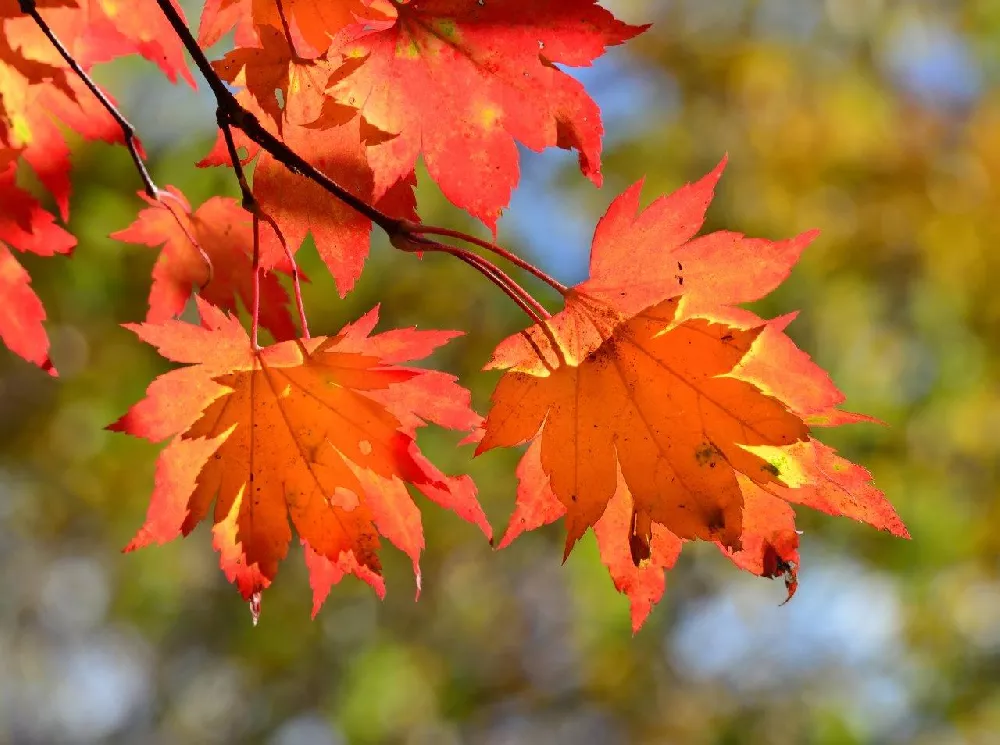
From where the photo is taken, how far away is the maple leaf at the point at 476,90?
2.17ft

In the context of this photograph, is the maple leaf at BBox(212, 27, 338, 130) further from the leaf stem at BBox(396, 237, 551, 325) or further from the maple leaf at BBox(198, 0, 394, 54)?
the leaf stem at BBox(396, 237, 551, 325)

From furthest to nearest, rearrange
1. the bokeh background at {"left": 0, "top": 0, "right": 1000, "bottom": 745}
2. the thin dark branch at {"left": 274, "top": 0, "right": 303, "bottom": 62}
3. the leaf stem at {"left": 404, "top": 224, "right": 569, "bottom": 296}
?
the bokeh background at {"left": 0, "top": 0, "right": 1000, "bottom": 745}, the thin dark branch at {"left": 274, "top": 0, "right": 303, "bottom": 62}, the leaf stem at {"left": 404, "top": 224, "right": 569, "bottom": 296}

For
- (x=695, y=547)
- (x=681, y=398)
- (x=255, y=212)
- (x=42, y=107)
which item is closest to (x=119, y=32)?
(x=42, y=107)

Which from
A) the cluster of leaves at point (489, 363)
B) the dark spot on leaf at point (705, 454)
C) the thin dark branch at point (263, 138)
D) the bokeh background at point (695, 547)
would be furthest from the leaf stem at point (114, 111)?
the bokeh background at point (695, 547)

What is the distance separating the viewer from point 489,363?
2.05ft

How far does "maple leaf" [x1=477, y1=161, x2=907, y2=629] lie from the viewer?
61 centimetres

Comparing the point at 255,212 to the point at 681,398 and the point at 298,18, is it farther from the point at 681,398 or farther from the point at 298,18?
the point at 681,398

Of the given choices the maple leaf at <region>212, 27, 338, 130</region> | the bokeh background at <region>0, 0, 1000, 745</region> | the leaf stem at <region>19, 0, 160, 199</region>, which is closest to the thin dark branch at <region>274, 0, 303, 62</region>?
the maple leaf at <region>212, 27, 338, 130</region>

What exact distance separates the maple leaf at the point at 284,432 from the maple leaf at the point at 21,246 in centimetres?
26

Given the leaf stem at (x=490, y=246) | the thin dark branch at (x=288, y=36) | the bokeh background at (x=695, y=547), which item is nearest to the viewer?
the leaf stem at (x=490, y=246)

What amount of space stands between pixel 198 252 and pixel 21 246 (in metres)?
0.17

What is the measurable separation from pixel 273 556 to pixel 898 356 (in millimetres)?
4359

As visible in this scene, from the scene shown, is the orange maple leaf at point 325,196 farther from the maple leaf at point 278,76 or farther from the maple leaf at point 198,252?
the maple leaf at point 198,252

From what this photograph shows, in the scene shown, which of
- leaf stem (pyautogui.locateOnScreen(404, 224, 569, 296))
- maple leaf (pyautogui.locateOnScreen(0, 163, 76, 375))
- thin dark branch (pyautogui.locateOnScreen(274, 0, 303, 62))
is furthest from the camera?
maple leaf (pyautogui.locateOnScreen(0, 163, 76, 375))
